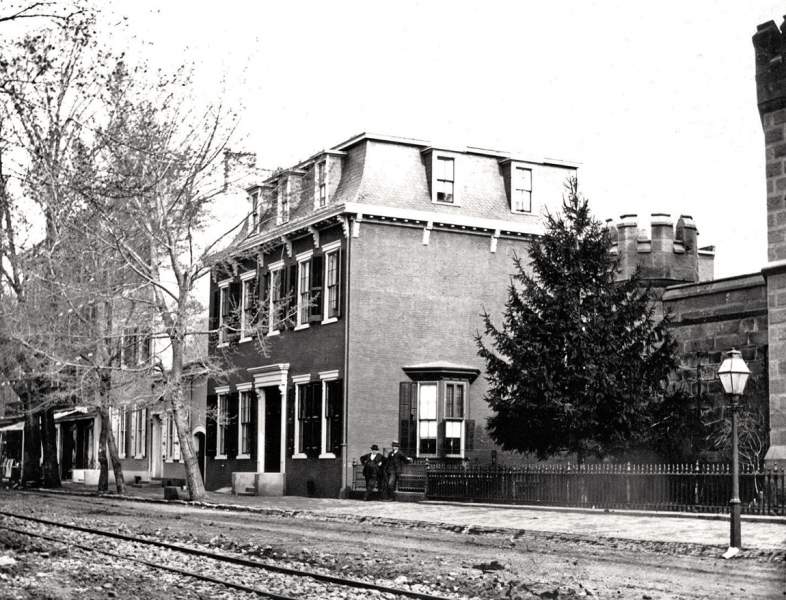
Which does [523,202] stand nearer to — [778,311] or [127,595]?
[778,311]

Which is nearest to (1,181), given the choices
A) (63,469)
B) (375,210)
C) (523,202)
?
(375,210)

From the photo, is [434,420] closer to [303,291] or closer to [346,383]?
[346,383]

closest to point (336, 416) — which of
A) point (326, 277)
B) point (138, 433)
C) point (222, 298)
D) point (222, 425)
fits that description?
point (326, 277)

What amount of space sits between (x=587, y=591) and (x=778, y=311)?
1282 centimetres

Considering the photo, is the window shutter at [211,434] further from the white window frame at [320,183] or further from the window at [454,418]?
the window at [454,418]

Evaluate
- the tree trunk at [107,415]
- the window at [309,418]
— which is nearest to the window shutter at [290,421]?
the window at [309,418]

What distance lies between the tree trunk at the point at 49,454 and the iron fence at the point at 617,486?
19193 mm

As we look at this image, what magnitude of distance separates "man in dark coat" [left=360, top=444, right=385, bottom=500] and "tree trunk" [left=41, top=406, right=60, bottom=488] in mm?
16959

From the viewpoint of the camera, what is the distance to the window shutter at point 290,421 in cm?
3744

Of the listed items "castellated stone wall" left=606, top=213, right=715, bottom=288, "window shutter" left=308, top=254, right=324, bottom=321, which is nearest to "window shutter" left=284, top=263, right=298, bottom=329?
"window shutter" left=308, top=254, right=324, bottom=321

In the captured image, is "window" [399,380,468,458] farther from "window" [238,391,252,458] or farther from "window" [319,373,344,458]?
"window" [238,391,252,458]

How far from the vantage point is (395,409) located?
35062 millimetres

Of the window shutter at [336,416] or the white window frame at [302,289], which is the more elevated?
the white window frame at [302,289]

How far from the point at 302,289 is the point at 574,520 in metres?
16.5
